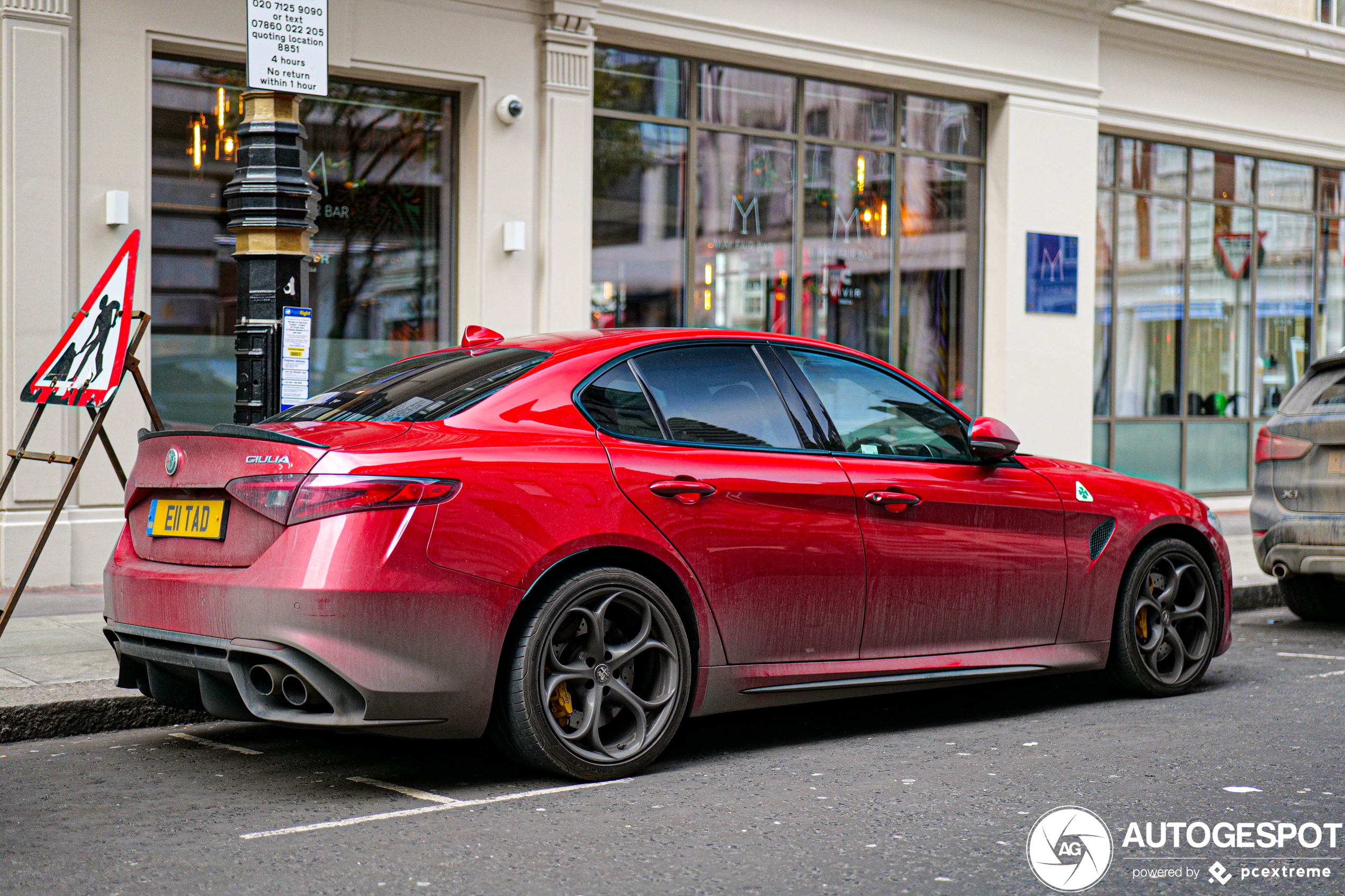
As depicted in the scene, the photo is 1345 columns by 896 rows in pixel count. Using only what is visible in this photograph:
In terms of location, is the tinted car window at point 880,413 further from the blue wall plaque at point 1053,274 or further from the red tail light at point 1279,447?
the blue wall plaque at point 1053,274

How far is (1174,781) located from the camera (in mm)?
4820

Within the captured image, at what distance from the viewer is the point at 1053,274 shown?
1466 centimetres

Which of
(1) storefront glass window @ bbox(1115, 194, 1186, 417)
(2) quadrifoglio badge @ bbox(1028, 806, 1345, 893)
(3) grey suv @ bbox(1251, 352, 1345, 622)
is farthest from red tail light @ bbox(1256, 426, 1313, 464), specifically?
(1) storefront glass window @ bbox(1115, 194, 1186, 417)

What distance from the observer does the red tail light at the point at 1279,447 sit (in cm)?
863

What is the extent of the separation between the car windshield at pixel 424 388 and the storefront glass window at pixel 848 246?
8395mm

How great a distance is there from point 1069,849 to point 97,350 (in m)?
4.53

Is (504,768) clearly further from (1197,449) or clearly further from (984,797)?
(1197,449)

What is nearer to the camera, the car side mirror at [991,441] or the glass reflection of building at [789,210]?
the car side mirror at [991,441]

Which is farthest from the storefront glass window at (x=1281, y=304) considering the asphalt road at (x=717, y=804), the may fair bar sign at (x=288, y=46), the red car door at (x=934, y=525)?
the may fair bar sign at (x=288, y=46)

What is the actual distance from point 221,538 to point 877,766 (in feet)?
7.84

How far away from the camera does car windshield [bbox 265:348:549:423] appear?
491 cm

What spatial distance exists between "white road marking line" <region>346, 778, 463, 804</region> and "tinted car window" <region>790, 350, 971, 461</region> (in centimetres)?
204

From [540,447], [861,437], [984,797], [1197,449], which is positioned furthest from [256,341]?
[1197,449]

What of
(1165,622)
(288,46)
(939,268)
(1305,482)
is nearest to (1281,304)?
(939,268)
